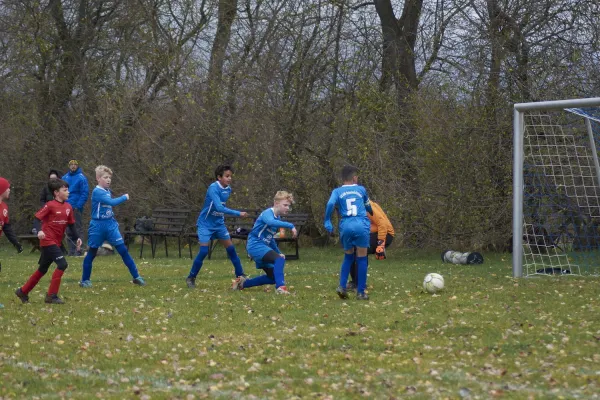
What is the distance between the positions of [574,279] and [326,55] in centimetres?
1044

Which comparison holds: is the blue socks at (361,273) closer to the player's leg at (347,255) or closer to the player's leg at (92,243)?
the player's leg at (347,255)

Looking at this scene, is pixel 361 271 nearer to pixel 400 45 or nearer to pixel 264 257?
pixel 264 257

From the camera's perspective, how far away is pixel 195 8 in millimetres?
26844

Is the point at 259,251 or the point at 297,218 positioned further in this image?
the point at 297,218

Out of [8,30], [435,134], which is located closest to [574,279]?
[435,134]

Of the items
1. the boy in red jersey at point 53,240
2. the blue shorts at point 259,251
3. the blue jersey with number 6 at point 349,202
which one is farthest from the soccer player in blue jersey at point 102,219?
the blue jersey with number 6 at point 349,202

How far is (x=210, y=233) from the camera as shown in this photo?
13570mm

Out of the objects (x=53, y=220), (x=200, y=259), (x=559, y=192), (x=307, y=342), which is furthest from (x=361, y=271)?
(x=559, y=192)

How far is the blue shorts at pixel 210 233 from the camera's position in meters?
13.5

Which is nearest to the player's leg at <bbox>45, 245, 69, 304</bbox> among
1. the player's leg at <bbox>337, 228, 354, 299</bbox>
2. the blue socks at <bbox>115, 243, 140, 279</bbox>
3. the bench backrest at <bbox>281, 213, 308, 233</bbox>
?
the blue socks at <bbox>115, 243, 140, 279</bbox>

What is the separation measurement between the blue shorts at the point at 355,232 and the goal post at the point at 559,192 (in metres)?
4.92

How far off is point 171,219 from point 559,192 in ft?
30.0

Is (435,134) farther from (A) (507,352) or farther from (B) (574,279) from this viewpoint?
(A) (507,352)

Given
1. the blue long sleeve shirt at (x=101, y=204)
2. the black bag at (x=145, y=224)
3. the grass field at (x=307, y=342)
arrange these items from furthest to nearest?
1. the black bag at (x=145, y=224)
2. the blue long sleeve shirt at (x=101, y=204)
3. the grass field at (x=307, y=342)
